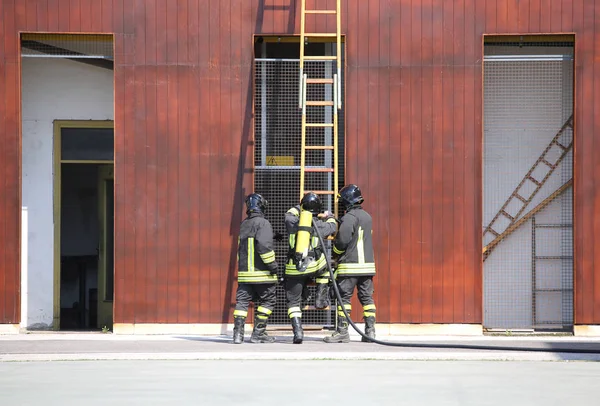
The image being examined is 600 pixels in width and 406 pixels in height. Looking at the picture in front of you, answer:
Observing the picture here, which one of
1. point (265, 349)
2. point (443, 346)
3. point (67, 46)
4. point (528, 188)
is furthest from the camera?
point (67, 46)

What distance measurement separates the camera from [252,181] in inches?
641

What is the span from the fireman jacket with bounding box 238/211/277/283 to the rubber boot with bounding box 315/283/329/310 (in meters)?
0.57

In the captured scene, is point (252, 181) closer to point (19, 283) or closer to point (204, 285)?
point (204, 285)

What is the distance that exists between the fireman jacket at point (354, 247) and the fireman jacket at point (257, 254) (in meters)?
0.84

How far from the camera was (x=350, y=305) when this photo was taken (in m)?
15.0

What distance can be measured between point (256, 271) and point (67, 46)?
459 centimetres

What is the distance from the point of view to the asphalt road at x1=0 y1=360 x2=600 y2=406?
1019 centimetres

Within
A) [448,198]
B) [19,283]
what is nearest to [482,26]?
[448,198]

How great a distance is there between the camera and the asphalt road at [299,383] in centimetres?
1019

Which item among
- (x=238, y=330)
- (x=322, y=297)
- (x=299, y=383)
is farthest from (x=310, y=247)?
(x=299, y=383)

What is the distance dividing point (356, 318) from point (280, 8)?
14.1ft

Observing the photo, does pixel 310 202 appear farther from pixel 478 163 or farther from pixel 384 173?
pixel 478 163

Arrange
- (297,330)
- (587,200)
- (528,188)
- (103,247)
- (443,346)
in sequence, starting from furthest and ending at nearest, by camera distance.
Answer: (103,247), (528,188), (587,200), (297,330), (443,346)

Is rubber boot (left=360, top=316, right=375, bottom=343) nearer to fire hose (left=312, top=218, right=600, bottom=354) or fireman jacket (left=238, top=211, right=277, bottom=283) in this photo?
fire hose (left=312, top=218, right=600, bottom=354)
